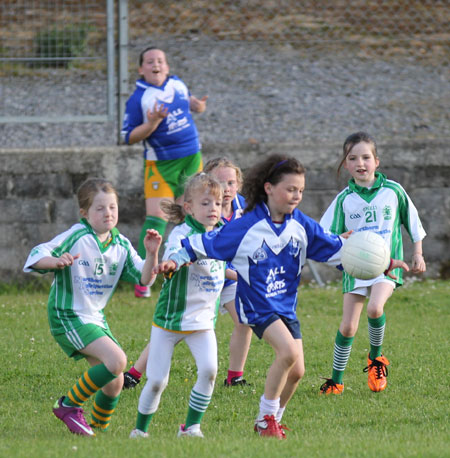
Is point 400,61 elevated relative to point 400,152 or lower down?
elevated

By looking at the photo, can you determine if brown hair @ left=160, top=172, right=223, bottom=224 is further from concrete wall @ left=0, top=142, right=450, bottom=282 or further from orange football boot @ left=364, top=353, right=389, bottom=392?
concrete wall @ left=0, top=142, right=450, bottom=282

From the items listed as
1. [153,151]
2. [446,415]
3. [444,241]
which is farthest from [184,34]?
[446,415]

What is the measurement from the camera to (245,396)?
20.5 ft

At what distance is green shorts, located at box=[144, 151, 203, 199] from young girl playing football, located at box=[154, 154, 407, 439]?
14.8 ft

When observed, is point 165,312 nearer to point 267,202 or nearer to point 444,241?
point 267,202

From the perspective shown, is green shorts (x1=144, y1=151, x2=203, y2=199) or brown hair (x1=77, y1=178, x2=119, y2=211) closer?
brown hair (x1=77, y1=178, x2=119, y2=211)

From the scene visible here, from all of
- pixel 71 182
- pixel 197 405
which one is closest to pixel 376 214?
pixel 197 405

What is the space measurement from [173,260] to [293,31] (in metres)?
7.00

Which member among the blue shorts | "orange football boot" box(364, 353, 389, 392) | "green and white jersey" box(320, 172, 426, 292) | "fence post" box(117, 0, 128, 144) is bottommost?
"orange football boot" box(364, 353, 389, 392)

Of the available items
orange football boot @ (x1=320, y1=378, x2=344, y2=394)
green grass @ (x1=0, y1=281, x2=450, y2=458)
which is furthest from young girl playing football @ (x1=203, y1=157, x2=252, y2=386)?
orange football boot @ (x1=320, y1=378, x2=344, y2=394)

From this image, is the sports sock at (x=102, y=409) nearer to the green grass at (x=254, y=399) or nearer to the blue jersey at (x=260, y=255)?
the green grass at (x=254, y=399)

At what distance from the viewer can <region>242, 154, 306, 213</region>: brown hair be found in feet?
16.9

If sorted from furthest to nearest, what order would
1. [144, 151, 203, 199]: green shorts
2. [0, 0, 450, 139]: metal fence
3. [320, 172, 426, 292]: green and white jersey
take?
[0, 0, 450, 139]: metal fence
[144, 151, 203, 199]: green shorts
[320, 172, 426, 292]: green and white jersey

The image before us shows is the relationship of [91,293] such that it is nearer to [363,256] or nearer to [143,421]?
[143,421]
